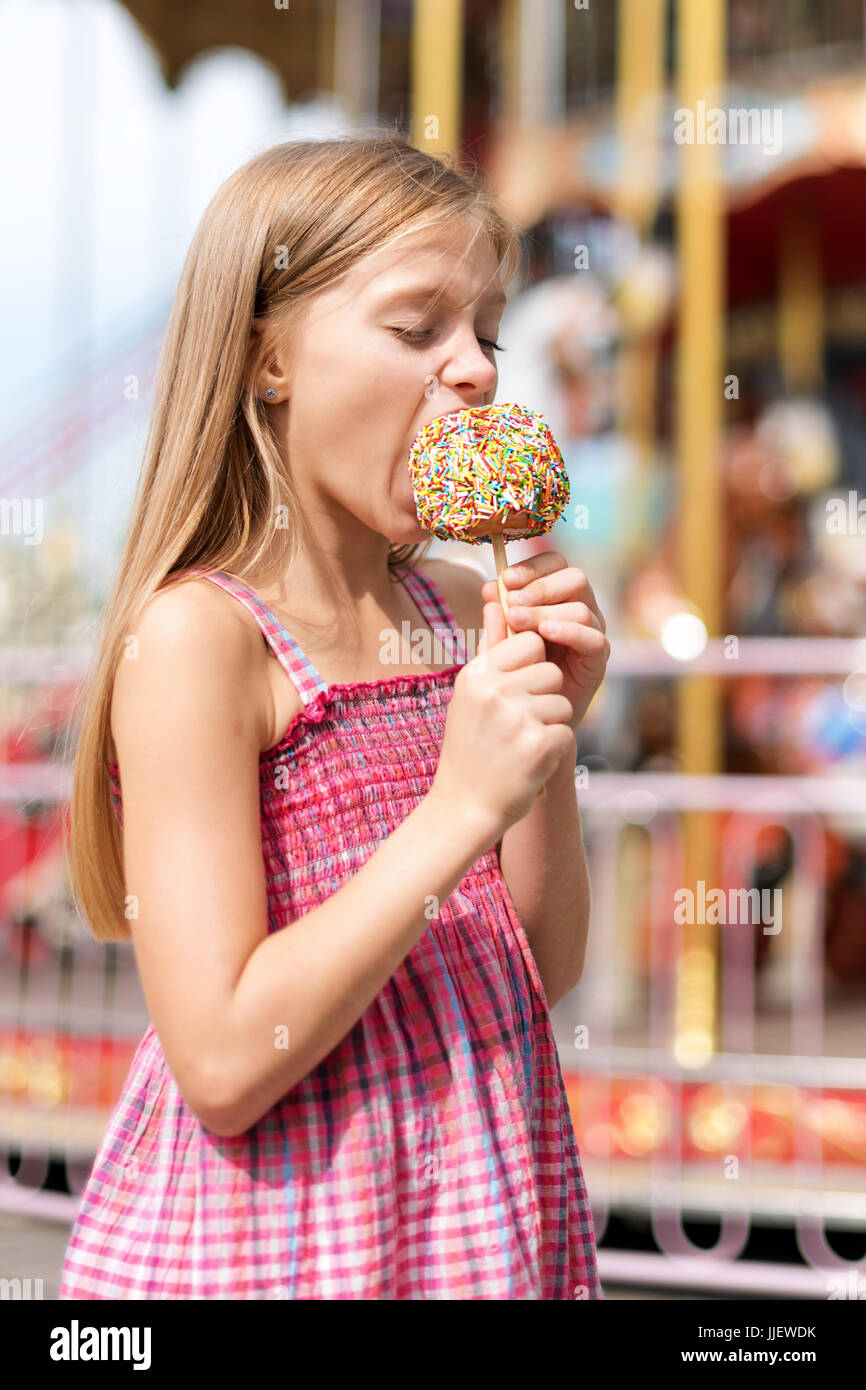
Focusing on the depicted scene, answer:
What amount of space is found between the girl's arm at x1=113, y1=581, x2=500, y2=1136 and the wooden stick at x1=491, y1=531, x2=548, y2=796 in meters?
0.16

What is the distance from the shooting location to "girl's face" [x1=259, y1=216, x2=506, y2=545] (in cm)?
126

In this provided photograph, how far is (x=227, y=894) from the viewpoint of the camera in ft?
3.69

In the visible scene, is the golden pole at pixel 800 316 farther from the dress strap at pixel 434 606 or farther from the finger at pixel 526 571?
the finger at pixel 526 571

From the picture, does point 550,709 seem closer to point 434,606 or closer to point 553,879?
point 553,879

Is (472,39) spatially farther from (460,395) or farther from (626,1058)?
(460,395)

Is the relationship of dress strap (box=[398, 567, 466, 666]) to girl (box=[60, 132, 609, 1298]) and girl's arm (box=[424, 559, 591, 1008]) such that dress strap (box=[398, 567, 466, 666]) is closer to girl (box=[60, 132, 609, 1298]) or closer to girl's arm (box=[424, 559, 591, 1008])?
girl (box=[60, 132, 609, 1298])

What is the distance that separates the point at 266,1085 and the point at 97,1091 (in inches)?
Answer: 124

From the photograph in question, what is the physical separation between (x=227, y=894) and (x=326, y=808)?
160mm

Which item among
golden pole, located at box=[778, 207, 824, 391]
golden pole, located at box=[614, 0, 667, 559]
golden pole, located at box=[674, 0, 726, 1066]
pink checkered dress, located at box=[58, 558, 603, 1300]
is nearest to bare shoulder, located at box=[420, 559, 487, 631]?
pink checkered dress, located at box=[58, 558, 603, 1300]

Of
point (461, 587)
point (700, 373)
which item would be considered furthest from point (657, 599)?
point (461, 587)

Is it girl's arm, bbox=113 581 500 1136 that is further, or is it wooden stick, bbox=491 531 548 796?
wooden stick, bbox=491 531 548 796

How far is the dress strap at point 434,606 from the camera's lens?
155 centimetres

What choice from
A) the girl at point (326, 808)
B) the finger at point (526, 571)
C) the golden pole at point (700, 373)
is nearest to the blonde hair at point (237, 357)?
the girl at point (326, 808)

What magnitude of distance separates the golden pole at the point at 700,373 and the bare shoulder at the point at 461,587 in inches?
97.5
